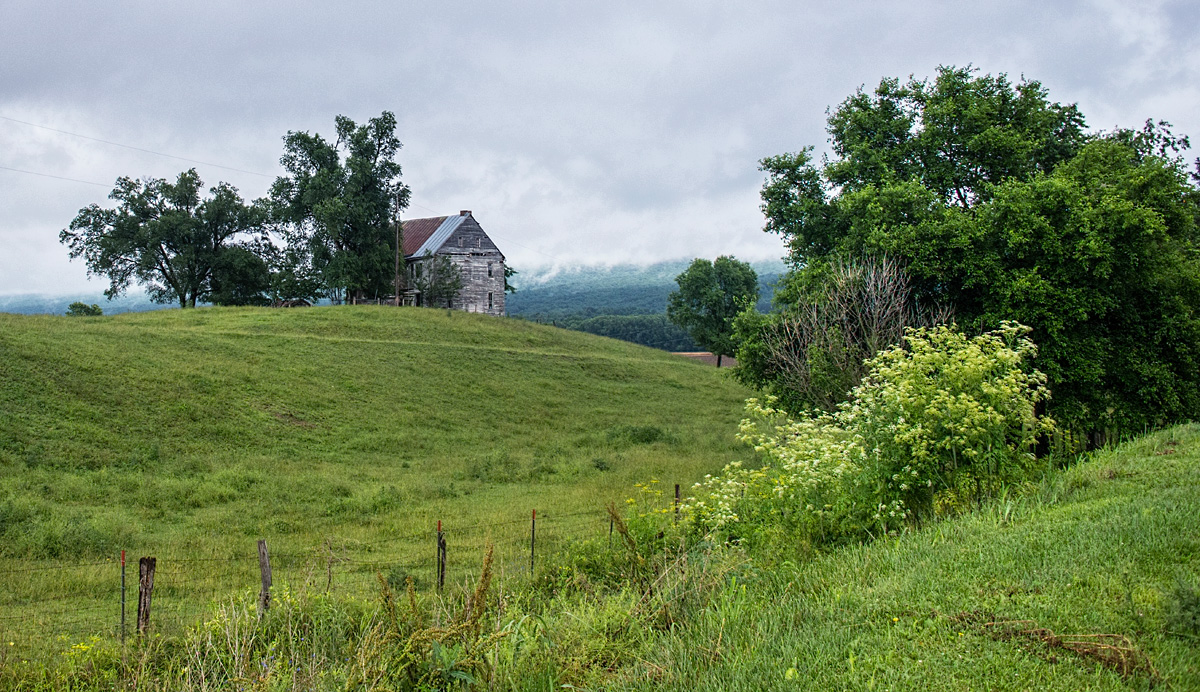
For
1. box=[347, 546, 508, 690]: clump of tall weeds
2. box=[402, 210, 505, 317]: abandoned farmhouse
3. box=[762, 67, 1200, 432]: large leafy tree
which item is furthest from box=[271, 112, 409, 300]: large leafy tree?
box=[347, 546, 508, 690]: clump of tall weeds

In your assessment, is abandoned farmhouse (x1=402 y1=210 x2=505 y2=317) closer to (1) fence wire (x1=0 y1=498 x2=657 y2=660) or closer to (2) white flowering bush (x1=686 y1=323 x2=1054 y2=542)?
(1) fence wire (x1=0 y1=498 x2=657 y2=660)

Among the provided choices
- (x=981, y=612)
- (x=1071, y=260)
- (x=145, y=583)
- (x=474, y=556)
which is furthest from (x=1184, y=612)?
(x=1071, y=260)

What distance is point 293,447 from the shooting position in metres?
25.6

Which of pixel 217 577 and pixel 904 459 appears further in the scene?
pixel 217 577

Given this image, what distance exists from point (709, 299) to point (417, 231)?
101 feet

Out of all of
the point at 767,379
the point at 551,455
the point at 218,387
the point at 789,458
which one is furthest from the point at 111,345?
the point at 789,458

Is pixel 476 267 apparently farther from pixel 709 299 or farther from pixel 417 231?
pixel 709 299

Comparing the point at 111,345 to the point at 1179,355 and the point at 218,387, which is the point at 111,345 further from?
the point at 1179,355

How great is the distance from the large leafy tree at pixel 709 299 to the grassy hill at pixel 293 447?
79.3 ft

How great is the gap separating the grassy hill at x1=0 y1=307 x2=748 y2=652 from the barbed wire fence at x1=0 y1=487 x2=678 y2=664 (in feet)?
0.25

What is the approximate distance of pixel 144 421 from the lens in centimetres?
2430

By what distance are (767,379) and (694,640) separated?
19512 mm

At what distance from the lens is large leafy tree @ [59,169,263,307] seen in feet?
187

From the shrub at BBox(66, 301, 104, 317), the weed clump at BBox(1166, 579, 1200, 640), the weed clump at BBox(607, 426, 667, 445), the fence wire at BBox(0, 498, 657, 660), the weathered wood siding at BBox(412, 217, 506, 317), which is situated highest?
the weathered wood siding at BBox(412, 217, 506, 317)
